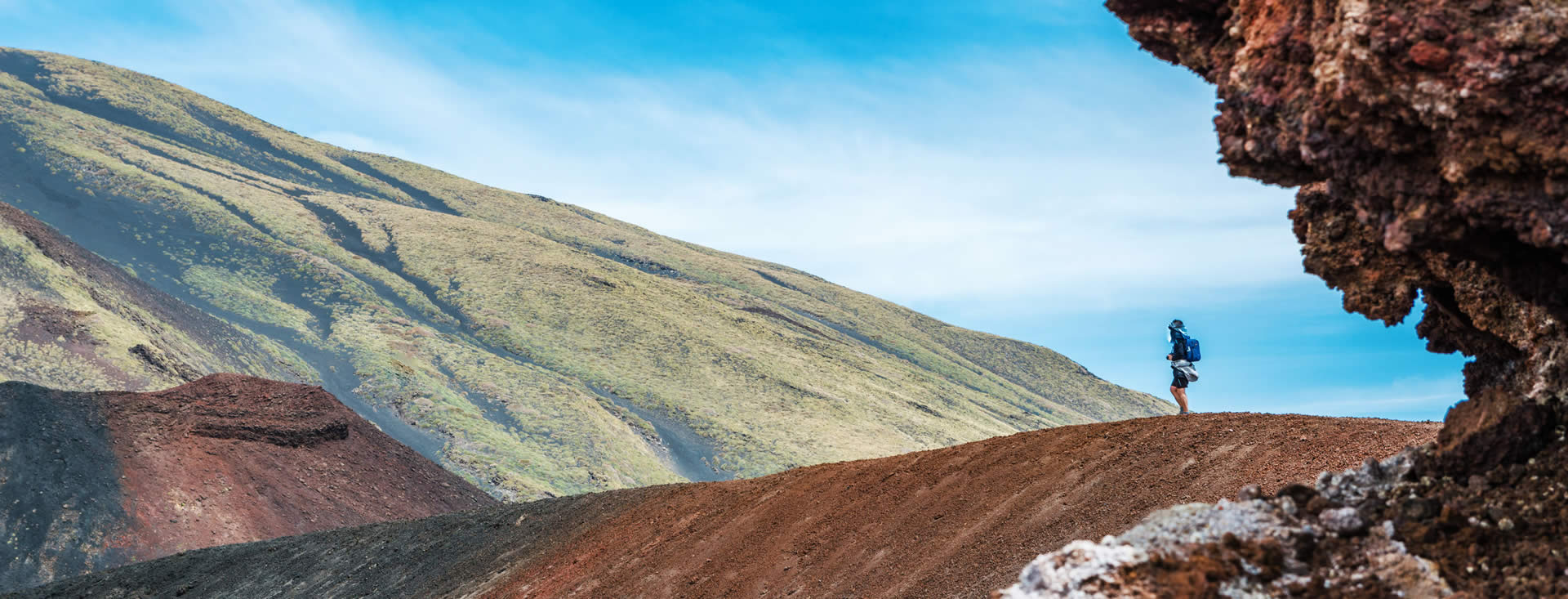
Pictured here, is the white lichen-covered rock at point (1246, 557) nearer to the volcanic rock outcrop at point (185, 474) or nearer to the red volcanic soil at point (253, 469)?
the volcanic rock outcrop at point (185, 474)

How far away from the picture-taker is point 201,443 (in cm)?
3538

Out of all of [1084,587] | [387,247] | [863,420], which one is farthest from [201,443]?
[387,247]

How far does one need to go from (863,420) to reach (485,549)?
6093 cm

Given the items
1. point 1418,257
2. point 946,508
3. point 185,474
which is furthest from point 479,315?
point 1418,257

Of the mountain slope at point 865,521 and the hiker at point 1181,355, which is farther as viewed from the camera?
the hiker at point 1181,355

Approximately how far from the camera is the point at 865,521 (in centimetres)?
1362

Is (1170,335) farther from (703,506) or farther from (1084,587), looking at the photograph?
(1084,587)

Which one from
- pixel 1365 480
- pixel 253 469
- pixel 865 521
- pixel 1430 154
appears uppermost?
pixel 1430 154

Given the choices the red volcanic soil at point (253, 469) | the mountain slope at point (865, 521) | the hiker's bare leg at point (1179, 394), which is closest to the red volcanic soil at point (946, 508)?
the mountain slope at point (865, 521)

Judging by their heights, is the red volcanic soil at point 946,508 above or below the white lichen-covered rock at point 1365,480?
below

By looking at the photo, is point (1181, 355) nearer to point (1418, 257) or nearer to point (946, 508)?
point (946, 508)

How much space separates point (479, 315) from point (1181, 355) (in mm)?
72288

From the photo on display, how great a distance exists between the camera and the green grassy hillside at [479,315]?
64188 mm

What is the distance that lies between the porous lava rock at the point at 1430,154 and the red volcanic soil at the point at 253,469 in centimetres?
3210
